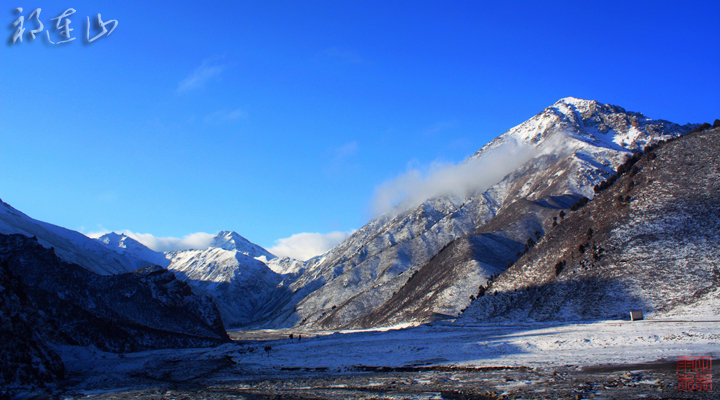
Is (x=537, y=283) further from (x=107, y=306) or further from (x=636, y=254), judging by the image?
(x=107, y=306)

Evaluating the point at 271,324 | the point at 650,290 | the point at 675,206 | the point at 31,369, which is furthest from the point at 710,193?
the point at 271,324

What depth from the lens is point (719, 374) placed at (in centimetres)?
2173

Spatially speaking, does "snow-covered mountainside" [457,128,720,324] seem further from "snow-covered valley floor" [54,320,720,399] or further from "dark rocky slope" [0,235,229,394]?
"dark rocky slope" [0,235,229,394]

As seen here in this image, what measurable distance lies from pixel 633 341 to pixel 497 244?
284 ft

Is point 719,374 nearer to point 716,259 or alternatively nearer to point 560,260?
point 716,259

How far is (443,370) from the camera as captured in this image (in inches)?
1180
